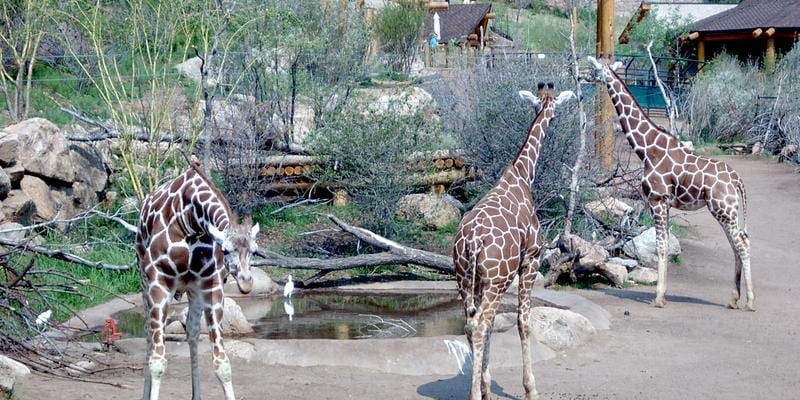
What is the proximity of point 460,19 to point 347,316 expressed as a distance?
31.4 metres

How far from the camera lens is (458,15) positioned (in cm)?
4059

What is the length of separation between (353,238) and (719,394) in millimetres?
6864

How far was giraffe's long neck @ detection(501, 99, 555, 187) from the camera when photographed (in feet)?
25.3

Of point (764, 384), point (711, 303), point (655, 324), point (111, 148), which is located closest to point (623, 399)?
point (764, 384)

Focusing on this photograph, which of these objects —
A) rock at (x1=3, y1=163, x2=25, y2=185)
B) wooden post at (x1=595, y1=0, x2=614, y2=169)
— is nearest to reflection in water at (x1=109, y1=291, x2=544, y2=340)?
rock at (x1=3, y1=163, x2=25, y2=185)

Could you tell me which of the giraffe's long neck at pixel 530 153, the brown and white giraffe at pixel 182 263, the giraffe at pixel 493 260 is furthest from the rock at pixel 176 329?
the giraffe's long neck at pixel 530 153

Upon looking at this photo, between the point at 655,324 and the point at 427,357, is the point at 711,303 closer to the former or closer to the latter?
the point at 655,324

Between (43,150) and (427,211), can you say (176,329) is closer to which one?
(43,150)

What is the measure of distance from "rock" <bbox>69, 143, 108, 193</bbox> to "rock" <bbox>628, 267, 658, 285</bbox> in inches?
307

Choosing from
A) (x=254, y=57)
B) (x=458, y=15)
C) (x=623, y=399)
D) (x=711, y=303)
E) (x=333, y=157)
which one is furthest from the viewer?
(x=458, y=15)

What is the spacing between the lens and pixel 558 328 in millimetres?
8992

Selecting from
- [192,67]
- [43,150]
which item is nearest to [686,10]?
[192,67]

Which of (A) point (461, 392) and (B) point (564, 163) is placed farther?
(B) point (564, 163)

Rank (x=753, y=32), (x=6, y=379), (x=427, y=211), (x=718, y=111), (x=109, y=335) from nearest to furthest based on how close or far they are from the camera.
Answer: (x=6, y=379)
(x=109, y=335)
(x=427, y=211)
(x=718, y=111)
(x=753, y=32)
